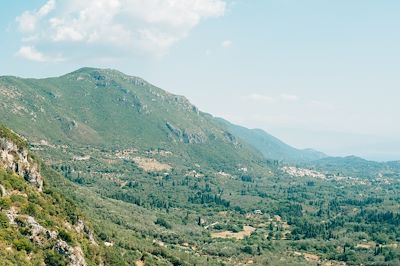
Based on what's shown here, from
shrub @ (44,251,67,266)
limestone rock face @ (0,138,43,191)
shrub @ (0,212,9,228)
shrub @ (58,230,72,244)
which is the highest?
limestone rock face @ (0,138,43,191)

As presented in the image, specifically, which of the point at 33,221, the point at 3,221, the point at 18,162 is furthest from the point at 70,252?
the point at 18,162

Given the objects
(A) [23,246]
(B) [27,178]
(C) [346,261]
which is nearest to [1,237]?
(A) [23,246]

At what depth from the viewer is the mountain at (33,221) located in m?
80.9

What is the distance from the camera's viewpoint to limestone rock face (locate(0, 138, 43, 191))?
355ft

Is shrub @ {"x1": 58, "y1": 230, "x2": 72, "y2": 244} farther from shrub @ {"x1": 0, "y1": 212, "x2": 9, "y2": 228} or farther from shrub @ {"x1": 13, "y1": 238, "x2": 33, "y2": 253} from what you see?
shrub @ {"x1": 0, "y1": 212, "x2": 9, "y2": 228}

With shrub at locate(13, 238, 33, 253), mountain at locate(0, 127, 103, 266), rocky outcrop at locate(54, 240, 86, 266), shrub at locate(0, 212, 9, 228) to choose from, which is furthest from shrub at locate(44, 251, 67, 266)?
shrub at locate(0, 212, 9, 228)

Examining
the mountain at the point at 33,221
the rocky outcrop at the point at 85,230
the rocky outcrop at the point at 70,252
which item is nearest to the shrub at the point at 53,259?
the mountain at the point at 33,221

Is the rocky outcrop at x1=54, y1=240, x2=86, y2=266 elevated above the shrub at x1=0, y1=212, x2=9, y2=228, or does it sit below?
below

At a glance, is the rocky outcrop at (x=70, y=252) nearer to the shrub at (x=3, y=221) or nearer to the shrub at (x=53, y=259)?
the shrub at (x=53, y=259)

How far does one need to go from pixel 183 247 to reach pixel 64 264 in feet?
Answer: 346

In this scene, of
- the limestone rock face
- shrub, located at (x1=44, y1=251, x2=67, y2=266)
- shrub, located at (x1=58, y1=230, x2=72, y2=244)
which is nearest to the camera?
shrub, located at (x1=44, y1=251, x2=67, y2=266)

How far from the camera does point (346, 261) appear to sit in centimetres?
19338

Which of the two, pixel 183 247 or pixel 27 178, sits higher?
pixel 27 178

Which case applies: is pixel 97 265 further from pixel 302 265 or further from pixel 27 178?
pixel 302 265
